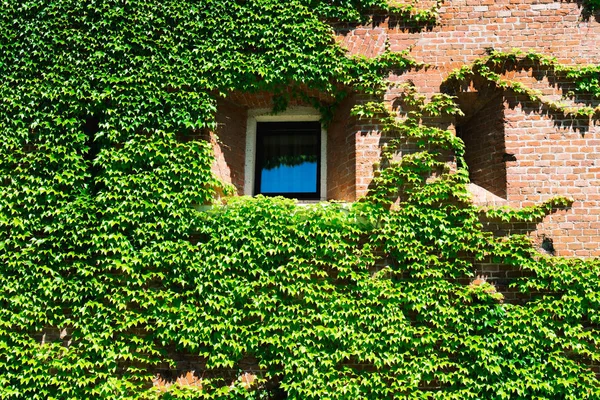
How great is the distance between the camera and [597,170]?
5.77m

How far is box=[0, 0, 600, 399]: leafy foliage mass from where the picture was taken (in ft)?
17.7

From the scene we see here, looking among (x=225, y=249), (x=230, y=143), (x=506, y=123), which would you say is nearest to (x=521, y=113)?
(x=506, y=123)

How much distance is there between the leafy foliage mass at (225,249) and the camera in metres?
5.40

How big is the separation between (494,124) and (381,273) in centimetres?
246

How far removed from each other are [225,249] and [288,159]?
179 cm

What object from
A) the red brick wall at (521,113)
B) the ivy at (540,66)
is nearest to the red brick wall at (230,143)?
the red brick wall at (521,113)

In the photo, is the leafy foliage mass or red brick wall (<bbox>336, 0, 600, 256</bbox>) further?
red brick wall (<bbox>336, 0, 600, 256</bbox>)

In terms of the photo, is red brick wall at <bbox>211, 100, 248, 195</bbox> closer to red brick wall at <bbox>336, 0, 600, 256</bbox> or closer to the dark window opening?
the dark window opening

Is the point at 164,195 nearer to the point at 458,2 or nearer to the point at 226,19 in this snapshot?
the point at 226,19

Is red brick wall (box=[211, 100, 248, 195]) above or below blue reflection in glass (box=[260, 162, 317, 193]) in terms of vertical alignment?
above

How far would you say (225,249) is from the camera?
566cm

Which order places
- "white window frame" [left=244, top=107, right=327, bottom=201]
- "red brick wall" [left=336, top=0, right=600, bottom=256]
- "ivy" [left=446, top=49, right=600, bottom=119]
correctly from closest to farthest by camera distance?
"red brick wall" [left=336, top=0, right=600, bottom=256], "ivy" [left=446, top=49, right=600, bottom=119], "white window frame" [left=244, top=107, right=327, bottom=201]

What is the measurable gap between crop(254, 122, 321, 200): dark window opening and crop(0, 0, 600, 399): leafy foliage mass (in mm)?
859

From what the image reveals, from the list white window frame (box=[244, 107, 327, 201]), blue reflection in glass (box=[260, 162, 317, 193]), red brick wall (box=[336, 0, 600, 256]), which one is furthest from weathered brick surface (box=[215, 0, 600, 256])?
blue reflection in glass (box=[260, 162, 317, 193])
